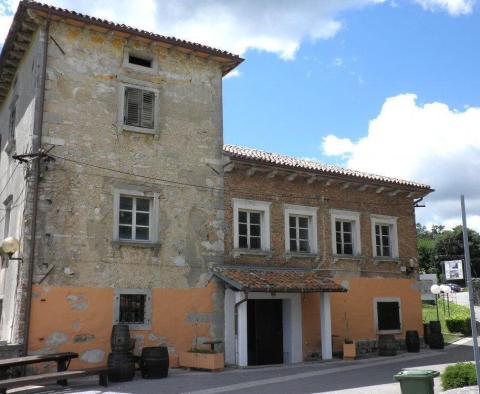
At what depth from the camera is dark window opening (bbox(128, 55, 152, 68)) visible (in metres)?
15.3

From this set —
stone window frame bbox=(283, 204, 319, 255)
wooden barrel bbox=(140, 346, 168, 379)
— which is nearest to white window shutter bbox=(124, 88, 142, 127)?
stone window frame bbox=(283, 204, 319, 255)

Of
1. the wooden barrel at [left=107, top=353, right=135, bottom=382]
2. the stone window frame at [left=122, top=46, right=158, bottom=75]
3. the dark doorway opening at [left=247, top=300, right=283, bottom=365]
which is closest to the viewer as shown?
the wooden barrel at [left=107, top=353, right=135, bottom=382]

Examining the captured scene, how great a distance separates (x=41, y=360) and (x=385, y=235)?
1325 cm

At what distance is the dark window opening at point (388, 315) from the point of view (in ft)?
62.1

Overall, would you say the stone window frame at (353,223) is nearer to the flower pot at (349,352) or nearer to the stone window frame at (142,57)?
the flower pot at (349,352)

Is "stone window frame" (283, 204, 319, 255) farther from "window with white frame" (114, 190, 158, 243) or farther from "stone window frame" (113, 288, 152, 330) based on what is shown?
"stone window frame" (113, 288, 152, 330)

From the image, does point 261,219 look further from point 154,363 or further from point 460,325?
point 460,325

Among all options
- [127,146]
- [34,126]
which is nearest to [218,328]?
[127,146]

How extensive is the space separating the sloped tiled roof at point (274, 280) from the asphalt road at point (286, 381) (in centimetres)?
217

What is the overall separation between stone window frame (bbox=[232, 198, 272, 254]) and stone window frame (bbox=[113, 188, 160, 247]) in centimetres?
256

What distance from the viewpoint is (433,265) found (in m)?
70.9

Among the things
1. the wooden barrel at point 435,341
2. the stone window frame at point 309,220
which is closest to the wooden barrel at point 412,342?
the wooden barrel at point 435,341

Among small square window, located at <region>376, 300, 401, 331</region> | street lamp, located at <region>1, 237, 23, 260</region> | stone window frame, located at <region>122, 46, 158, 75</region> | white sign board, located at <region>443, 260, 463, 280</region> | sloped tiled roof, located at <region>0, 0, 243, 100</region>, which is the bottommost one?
small square window, located at <region>376, 300, 401, 331</region>

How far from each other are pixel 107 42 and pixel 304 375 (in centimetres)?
1045
